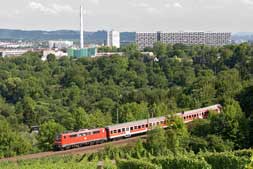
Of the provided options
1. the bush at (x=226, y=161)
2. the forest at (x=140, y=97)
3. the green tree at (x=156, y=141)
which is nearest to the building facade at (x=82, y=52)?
the forest at (x=140, y=97)

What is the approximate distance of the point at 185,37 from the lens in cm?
16025

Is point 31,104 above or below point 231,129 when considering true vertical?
below

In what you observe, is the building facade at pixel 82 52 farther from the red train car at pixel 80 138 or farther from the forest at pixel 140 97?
the red train car at pixel 80 138

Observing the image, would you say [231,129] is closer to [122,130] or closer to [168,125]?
[168,125]

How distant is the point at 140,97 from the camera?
158 ft

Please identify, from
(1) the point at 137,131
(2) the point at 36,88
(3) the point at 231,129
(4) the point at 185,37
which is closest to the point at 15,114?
(2) the point at 36,88

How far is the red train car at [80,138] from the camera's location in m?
28.9

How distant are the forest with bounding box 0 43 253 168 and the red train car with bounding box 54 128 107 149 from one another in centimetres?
275

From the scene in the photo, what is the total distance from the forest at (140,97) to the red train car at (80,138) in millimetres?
2748

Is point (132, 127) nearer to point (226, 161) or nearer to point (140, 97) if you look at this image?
point (226, 161)

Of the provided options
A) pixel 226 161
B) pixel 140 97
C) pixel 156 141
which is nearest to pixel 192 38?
pixel 140 97

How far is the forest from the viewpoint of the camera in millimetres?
26141

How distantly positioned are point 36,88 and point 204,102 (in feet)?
87.3

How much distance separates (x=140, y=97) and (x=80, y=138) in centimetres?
1893
